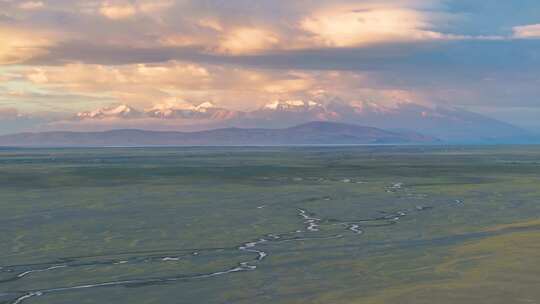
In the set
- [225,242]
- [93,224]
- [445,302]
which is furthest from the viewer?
[93,224]

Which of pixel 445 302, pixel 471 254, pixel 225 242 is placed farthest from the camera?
pixel 225 242

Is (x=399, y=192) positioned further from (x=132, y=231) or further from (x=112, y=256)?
(x=112, y=256)

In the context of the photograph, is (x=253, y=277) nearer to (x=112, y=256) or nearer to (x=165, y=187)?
(x=112, y=256)

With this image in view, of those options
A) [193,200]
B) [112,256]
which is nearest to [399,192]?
[193,200]

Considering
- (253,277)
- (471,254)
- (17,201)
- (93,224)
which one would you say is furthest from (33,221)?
(471,254)

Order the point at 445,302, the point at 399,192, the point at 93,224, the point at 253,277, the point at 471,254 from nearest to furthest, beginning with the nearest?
the point at 445,302, the point at 253,277, the point at 471,254, the point at 93,224, the point at 399,192

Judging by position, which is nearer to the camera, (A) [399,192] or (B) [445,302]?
(B) [445,302]
